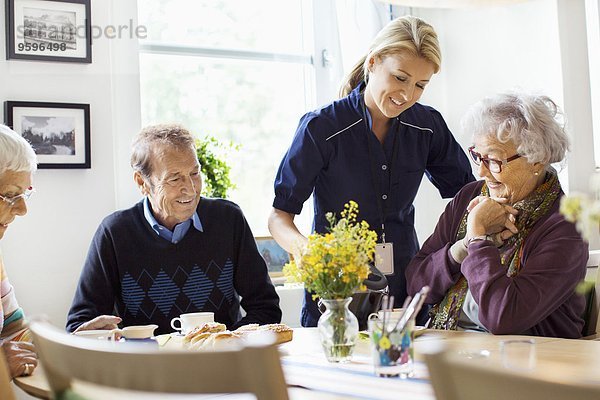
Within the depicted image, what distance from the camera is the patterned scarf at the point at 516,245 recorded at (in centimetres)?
246

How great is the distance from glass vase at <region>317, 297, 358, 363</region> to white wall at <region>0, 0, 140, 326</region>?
69.7 inches

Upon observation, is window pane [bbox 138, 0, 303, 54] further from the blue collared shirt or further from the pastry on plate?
the pastry on plate

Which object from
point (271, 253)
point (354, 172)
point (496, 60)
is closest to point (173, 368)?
point (354, 172)

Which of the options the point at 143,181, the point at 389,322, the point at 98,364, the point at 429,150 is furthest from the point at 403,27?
the point at 98,364

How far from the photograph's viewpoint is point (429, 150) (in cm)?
317

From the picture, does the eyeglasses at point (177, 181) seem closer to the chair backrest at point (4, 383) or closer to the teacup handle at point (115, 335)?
the teacup handle at point (115, 335)

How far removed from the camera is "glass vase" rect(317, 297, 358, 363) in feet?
6.35

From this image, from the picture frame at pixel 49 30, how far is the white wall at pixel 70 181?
37 mm

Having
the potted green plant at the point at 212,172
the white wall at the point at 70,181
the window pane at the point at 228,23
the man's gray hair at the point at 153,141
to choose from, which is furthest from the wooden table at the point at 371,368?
the window pane at the point at 228,23

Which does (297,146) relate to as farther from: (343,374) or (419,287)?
(343,374)

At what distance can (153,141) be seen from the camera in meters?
2.89

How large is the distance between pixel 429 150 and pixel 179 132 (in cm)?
93

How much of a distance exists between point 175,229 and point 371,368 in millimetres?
1176

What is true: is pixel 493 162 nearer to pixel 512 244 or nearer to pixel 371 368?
pixel 512 244
